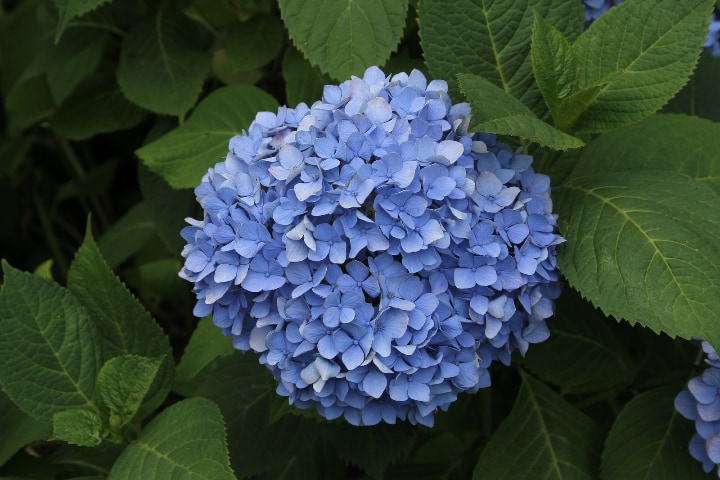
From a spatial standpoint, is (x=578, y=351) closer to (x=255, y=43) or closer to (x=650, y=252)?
(x=650, y=252)

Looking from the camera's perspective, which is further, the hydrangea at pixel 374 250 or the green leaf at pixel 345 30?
the green leaf at pixel 345 30

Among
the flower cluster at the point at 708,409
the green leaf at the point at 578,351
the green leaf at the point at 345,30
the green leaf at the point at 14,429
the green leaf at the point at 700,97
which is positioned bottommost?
the green leaf at the point at 14,429

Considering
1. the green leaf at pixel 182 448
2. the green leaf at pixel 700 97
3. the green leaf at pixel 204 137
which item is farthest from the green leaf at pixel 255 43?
the green leaf at pixel 700 97

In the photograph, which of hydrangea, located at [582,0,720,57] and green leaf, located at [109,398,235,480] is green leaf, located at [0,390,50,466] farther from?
hydrangea, located at [582,0,720,57]

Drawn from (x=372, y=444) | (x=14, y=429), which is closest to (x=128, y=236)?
(x=14, y=429)

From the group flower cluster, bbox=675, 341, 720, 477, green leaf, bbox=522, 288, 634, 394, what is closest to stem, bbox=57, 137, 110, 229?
green leaf, bbox=522, 288, 634, 394

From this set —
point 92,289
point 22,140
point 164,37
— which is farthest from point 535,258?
point 22,140

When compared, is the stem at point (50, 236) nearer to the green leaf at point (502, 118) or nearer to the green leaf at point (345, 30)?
the green leaf at point (345, 30)
